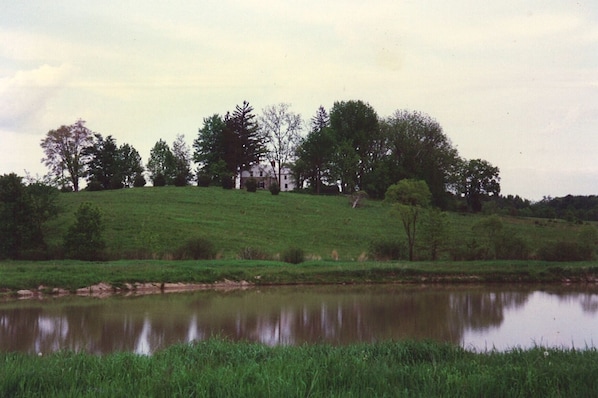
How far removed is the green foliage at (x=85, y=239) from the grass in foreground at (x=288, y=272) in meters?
2.11

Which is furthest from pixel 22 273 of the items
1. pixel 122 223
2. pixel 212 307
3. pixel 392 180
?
pixel 392 180

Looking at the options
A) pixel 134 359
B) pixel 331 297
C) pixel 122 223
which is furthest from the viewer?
pixel 122 223

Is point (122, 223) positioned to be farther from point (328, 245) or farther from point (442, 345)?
point (442, 345)

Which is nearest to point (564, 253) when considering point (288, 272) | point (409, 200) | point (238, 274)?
point (409, 200)

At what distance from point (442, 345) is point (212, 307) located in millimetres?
12849

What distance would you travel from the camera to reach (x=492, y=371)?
26.1ft

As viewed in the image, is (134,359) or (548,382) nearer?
(548,382)

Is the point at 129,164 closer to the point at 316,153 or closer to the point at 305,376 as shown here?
the point at 316,153

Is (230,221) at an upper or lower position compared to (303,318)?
upper

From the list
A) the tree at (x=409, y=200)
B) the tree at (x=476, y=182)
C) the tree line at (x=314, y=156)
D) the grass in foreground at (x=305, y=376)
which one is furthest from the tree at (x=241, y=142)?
the grass in foreground at (x=305, y=376)

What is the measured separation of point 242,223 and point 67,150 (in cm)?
4019

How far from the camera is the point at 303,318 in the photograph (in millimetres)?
19188

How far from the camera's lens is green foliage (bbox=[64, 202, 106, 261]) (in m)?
33.7

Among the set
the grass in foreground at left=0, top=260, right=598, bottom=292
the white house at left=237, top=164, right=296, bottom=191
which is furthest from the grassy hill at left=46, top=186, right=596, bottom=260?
the white house at left=237, top=164, right=296, bottom=191
